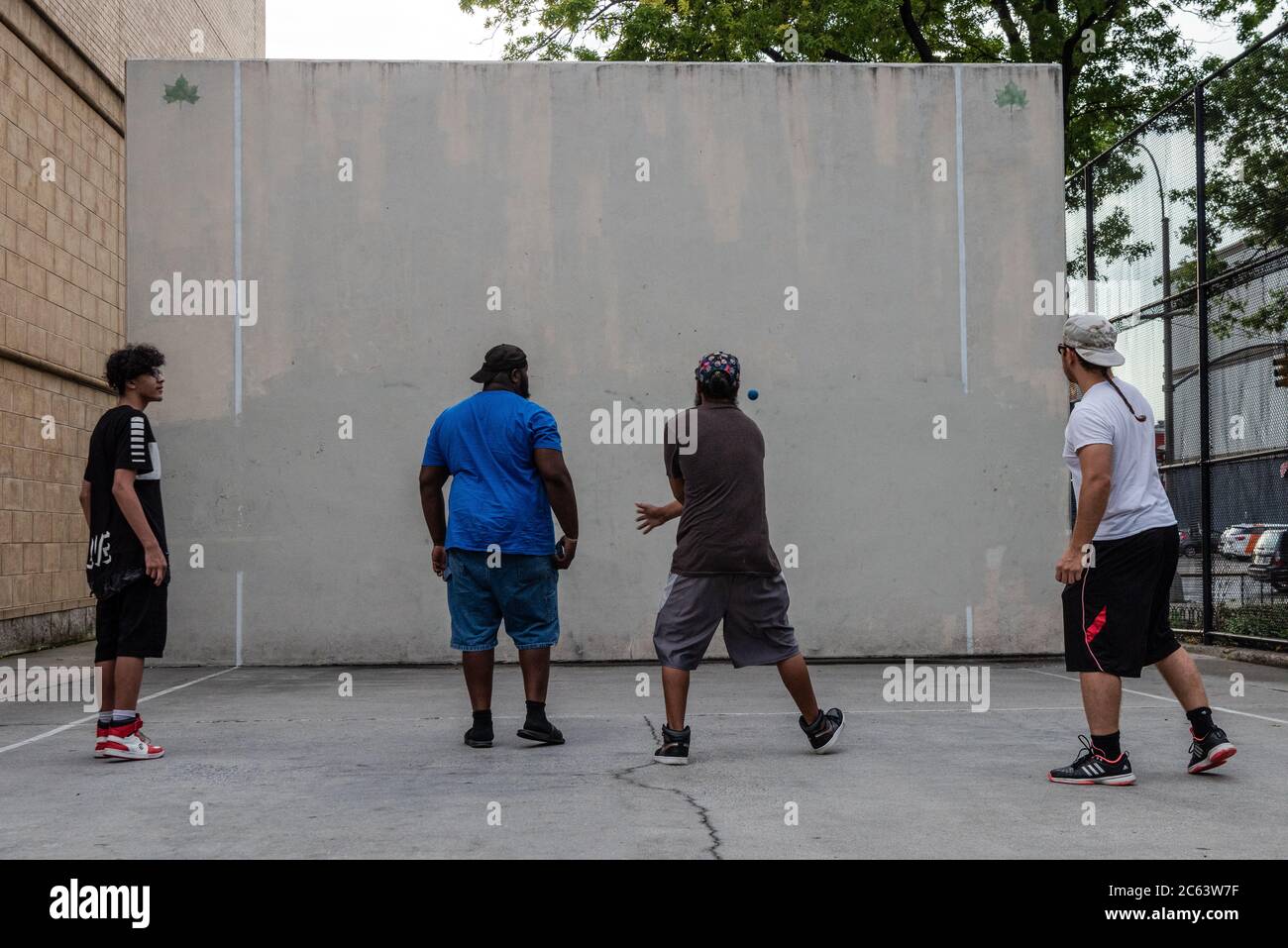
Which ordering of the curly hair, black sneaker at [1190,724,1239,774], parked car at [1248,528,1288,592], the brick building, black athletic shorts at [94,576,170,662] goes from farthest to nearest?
the brick building → parked car at [1248,528,1288,592] → the curly hair → black athletic shorts at [94,576,170,662] → black sneaker at [1190,724,1239,774]

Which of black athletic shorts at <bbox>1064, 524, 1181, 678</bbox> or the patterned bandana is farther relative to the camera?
the patterned bandana

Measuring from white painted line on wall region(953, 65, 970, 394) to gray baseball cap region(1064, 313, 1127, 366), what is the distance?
5.33 meters

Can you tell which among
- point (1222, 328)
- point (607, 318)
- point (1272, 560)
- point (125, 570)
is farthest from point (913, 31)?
point (125, 570)

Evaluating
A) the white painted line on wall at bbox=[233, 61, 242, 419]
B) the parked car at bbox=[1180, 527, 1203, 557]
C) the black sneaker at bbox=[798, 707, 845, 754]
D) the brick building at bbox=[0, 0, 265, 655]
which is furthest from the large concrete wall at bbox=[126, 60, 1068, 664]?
the black sneaker at bbox=[798, 707, 845, 754]

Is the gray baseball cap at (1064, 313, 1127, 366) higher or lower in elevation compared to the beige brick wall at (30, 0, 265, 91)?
lower

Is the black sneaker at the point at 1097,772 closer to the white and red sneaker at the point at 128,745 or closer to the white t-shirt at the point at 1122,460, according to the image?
the white t-shirt at the point at 1122,460

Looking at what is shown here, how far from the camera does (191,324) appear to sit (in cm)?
1023

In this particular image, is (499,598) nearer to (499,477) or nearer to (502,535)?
(502,535)

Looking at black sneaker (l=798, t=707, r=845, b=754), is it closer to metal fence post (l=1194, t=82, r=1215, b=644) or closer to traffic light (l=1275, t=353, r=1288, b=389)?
traffic light (l=1275, t=353, r=1288, b=389)

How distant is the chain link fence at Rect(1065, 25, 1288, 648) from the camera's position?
1024cm

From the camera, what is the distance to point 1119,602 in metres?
5.06

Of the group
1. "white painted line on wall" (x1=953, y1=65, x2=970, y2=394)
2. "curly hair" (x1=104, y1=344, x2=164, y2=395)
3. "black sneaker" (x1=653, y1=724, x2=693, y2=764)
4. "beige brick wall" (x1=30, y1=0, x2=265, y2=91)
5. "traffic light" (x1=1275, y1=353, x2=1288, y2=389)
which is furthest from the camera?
"beige brick wall" (x1=30, y1=0, x2=265, y2=91)

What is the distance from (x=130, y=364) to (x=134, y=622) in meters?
1.17
